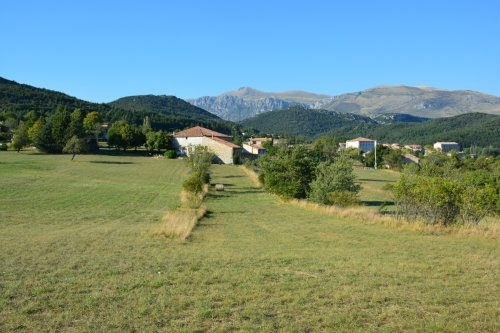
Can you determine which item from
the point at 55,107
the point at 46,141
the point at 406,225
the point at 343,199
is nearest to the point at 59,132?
the point at 46,141

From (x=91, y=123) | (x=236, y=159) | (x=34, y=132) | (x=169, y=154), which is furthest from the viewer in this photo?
(x=91, y=123)

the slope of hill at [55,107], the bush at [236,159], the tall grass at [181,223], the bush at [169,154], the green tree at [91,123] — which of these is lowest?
the tall grass at [181,223]

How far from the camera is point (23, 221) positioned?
20328 mm

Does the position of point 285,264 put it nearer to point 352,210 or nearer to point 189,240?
point 189,240

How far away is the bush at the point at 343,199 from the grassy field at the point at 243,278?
807cm

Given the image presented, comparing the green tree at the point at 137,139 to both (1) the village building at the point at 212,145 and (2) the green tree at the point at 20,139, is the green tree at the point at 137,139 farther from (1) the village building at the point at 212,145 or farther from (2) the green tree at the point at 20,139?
(2) the green tree at the point at 20,139

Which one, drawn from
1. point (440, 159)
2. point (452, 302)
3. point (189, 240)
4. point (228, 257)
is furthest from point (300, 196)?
point (440, 159)

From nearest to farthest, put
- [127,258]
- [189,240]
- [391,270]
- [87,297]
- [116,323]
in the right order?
[116,323] < [87,297] < [391,270] < [127,258] < [189,240]

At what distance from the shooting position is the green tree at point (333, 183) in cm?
3158

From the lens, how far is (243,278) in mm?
9742

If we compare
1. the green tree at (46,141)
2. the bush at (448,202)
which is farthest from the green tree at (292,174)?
the green tree at (46,141)

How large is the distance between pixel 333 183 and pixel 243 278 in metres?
23.1

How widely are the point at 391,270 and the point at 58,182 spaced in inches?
1652

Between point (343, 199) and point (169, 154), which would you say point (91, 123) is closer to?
point (169, 154)
